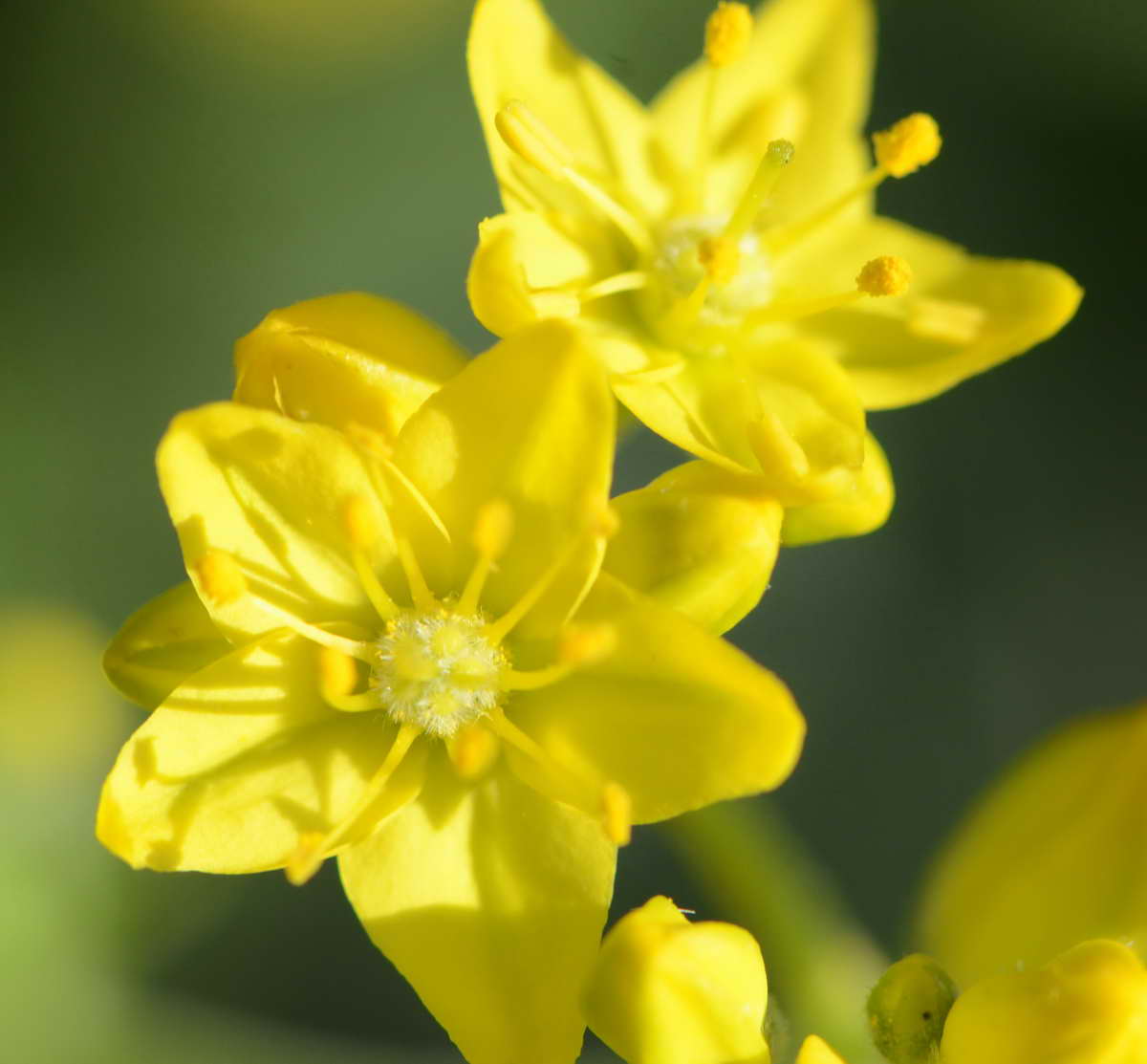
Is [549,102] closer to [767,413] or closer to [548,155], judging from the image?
[548,155]

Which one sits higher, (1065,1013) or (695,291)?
(695,291)

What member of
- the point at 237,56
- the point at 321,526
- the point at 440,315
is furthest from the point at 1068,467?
the point at 321,526

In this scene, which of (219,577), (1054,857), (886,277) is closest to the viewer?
(219,577)

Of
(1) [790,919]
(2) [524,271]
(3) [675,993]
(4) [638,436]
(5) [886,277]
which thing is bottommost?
(1) [790,919]

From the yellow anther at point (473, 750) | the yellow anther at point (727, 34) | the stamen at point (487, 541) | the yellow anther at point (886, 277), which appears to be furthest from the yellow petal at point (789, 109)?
the yellow anther at point (473, 750)

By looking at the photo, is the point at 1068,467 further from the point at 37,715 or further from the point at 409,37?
the point at 37,715

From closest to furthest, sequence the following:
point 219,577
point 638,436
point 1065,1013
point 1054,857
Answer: point 1065,1013
point 219,577
point 1054,857
point 638,436

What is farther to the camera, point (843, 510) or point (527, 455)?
point (843, 510)

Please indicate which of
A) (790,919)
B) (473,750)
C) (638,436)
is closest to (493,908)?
(473,750)
